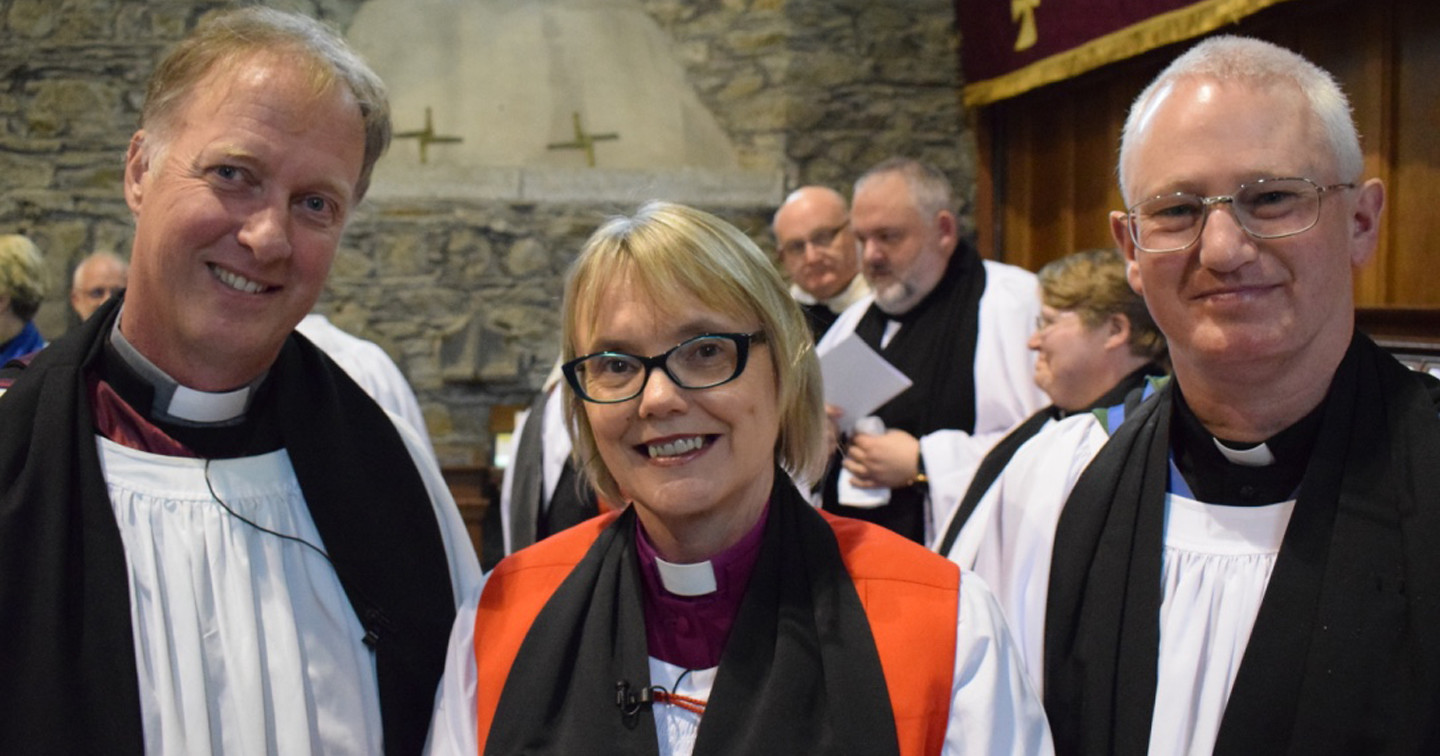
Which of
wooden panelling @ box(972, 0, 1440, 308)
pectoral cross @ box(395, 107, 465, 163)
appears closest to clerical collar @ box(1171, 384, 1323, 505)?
wooden panelling @ box(972, 0, 1440, 308)

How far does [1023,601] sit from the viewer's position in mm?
1938

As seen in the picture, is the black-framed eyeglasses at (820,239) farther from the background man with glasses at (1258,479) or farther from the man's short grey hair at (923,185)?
the background man with glasses at (1258,479)

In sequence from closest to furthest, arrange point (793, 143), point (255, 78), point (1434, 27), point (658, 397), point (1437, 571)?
point (1437, 571)
point (658, 397)
point (255, 78)
point (1434, 27)
point (793, 143)

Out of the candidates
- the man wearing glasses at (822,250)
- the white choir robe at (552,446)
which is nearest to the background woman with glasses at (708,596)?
the white choir robe at (552,446)

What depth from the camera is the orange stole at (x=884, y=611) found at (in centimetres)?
149

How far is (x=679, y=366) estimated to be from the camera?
1606 mm

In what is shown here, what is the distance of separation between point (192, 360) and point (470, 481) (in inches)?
193

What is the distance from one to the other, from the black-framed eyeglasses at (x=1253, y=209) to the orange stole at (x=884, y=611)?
0.54 metres

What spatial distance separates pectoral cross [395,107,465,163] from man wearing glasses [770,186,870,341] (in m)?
2.93

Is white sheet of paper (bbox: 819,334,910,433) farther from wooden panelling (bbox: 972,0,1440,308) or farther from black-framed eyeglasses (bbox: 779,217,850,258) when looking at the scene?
wooden panelling (bbox: 972,0,1440,308)

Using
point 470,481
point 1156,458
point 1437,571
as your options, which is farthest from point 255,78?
point 470,481

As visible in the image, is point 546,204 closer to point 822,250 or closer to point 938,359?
point 822,250

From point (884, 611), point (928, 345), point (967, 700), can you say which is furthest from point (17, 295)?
point (967, 700)

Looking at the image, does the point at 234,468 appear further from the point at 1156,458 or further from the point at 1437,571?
the point at 1437,571
